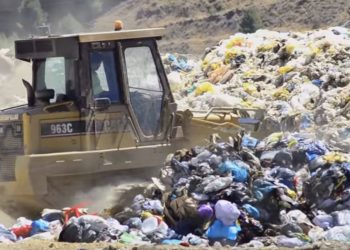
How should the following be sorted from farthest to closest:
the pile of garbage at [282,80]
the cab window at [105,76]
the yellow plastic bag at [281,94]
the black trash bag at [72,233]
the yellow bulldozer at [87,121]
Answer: the yellow plastic bag at [281,94] → the pile of garbage at [282,80] → the cab window at [105,76] → the yellow bulldozer at [87,121] → the black trash bag at [72,233]

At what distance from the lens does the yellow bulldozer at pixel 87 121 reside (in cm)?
934

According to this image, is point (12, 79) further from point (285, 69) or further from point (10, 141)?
point (10, 141)

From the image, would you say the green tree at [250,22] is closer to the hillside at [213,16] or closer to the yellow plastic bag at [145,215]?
the hillside at [213,16]

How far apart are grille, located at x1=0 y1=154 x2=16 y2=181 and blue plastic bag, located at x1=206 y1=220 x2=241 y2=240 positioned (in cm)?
261

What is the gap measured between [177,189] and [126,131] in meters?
1.29

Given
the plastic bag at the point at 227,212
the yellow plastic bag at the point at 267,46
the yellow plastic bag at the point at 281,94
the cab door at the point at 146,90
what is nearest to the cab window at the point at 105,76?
the cab door at the point at 146,90

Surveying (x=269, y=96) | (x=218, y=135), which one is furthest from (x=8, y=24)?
(x=218, y=135)

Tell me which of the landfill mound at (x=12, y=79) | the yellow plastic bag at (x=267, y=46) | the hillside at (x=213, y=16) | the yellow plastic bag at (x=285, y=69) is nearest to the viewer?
the yellow plastic bag at (x=285, y=69)

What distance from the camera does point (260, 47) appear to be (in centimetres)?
1983

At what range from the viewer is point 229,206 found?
7980mm

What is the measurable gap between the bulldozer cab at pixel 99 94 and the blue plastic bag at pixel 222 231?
202 cm

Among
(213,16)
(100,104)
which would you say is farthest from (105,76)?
(213,16)

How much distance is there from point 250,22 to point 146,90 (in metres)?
36.2

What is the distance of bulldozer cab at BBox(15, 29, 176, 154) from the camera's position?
947 centimetres
